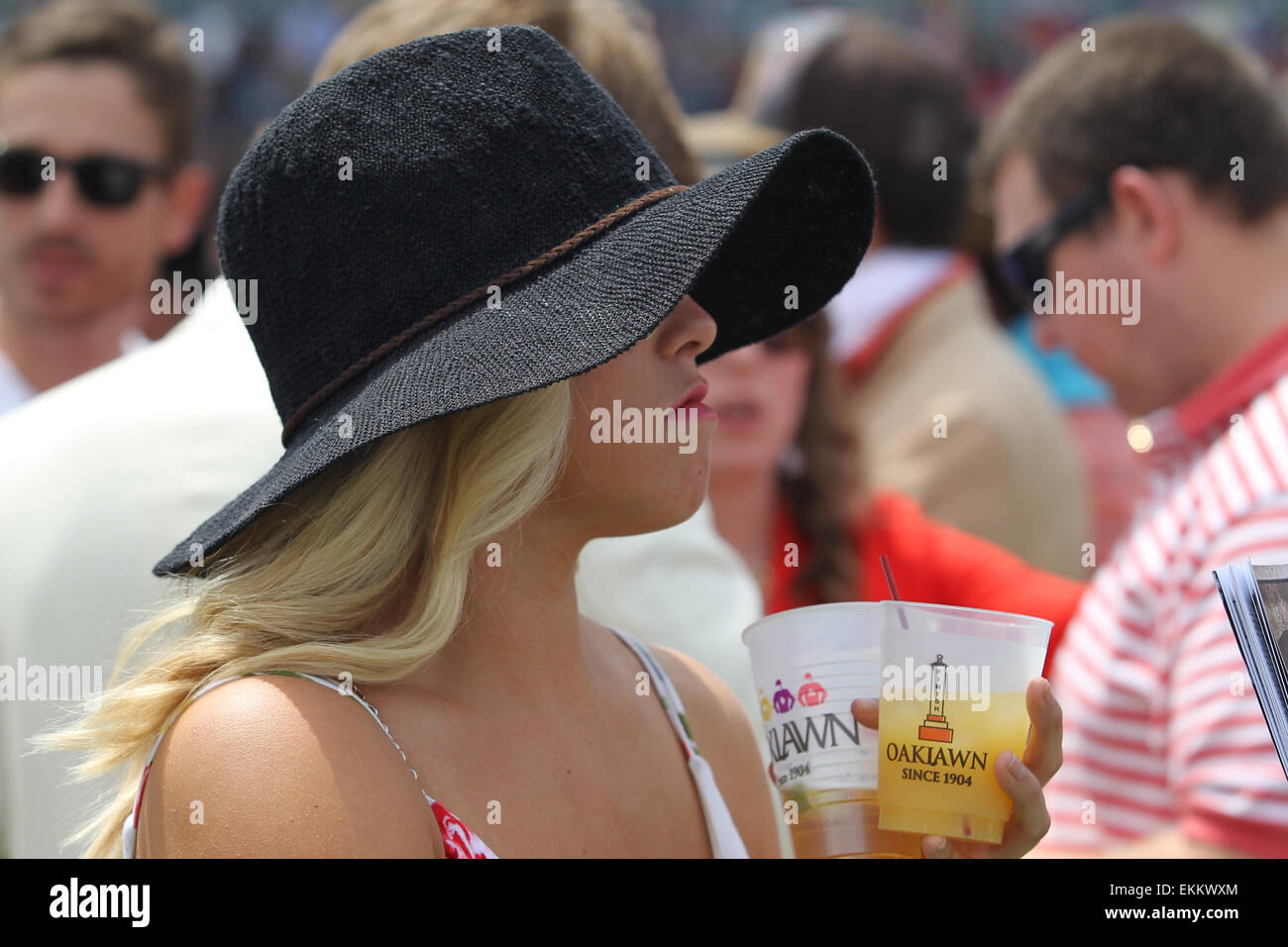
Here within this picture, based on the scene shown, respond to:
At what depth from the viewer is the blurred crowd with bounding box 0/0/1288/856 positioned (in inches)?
82.7

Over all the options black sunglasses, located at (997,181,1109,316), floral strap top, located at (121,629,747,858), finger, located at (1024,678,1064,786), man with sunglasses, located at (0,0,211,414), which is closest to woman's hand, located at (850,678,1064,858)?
finger, located at (1024,678,1064,786)

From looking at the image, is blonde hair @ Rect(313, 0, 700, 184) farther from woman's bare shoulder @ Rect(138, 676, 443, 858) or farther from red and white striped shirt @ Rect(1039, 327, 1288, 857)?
woman's bare shoulder @ Rect(138, 676, 443, 858)

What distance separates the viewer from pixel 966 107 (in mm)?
4188

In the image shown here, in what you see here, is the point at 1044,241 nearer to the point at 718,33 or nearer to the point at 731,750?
the point at 731,750

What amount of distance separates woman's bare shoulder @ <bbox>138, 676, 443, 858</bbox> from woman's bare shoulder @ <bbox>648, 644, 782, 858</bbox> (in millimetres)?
588

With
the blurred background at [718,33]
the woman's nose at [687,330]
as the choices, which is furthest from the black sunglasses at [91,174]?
the blurred background at [718,33]

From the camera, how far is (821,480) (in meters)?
3.53

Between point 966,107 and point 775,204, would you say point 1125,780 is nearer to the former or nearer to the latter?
point 775,204

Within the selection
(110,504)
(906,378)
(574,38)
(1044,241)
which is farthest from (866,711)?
(906,378)

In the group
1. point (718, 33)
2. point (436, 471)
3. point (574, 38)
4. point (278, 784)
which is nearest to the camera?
point (278, 784)

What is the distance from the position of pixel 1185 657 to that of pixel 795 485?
1526 millimetres
